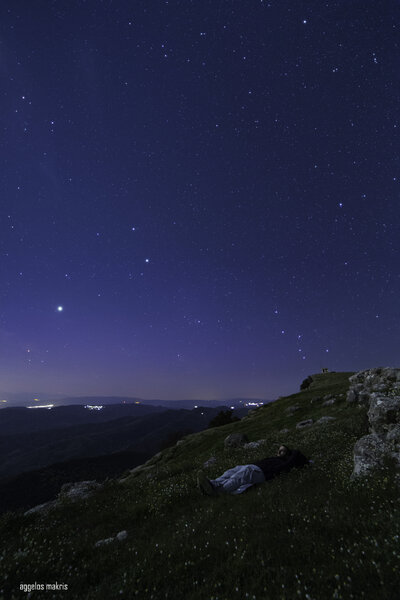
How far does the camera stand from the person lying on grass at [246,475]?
10.0 meters

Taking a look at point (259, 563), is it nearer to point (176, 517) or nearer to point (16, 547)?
point (176, 517)

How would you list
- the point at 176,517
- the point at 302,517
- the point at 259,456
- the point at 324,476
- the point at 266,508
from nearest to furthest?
the point at 302,517, the point at 266,508, the point at 176,517, the point at 324,476, the point at 259,456

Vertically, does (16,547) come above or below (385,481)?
below

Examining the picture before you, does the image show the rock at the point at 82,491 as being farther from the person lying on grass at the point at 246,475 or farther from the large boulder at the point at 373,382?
the large boulder at the point at 373,382

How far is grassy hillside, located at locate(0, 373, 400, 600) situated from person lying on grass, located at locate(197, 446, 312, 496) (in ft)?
1.42

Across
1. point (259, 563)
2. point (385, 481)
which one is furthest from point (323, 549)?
point (385, 481)

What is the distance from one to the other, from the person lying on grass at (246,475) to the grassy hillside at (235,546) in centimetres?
43

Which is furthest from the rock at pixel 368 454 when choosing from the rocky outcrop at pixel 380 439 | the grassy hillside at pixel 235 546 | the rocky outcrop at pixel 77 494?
the rocky outcrop at pixel 77 494

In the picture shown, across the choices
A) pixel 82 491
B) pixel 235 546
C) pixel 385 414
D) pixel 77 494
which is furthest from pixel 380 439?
pixel 82 491

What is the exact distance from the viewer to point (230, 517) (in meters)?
7.41

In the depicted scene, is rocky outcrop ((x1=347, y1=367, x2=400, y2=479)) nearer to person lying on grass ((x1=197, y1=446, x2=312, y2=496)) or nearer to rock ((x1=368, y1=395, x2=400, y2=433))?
rock ((x1=368, y1=395, x2=400, y2=433))

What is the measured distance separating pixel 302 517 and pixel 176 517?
462cm

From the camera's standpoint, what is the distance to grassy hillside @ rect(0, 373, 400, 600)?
4.30 metres

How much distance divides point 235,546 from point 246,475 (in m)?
5.14
